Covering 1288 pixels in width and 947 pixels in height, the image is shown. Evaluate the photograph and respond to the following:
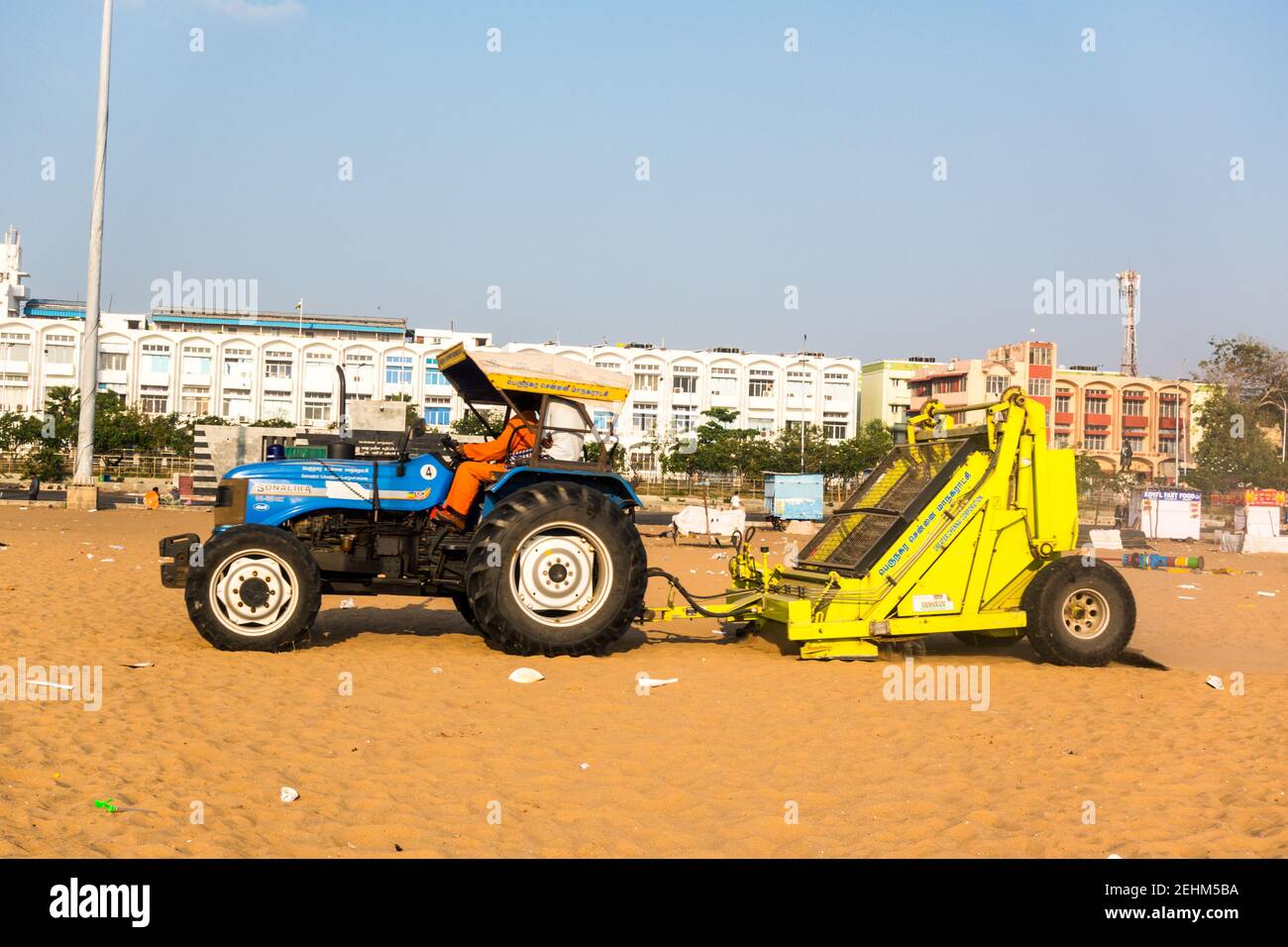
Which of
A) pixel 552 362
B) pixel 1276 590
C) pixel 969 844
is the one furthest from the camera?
pixel 1276 590

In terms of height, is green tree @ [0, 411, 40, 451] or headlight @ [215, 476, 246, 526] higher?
green tree @ [0, 411, 40, 451]

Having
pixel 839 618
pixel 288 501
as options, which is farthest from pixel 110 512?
pixel 839 618

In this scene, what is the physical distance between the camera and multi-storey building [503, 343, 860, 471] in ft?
263

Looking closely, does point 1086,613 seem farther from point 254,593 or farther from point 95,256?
point 95,256

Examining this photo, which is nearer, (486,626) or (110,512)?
(486,626)

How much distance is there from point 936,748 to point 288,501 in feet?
17.7

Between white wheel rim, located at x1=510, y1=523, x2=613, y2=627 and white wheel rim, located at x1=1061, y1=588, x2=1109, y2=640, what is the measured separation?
12.1 ft

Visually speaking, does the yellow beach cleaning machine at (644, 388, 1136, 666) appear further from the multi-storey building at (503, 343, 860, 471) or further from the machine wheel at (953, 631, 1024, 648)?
the multi-storey building at (503, 343, 860, 471)

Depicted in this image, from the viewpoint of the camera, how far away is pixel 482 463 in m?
9.34

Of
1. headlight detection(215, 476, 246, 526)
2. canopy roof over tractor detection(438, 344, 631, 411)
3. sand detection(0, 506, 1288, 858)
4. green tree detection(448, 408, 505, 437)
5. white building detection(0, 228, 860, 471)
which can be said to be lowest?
sand detection(0, 506, 1288, 858)

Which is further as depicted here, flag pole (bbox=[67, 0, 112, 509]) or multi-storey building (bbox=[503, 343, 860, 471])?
multi-storey building (bbox=[503, 343, 860, 471])

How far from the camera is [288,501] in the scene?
888 centimetres

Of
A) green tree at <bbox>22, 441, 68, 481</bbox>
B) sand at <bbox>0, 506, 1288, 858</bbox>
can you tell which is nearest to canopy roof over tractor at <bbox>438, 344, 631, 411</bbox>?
sand at <bbox>0, 506, 1288, 858</bbox>
